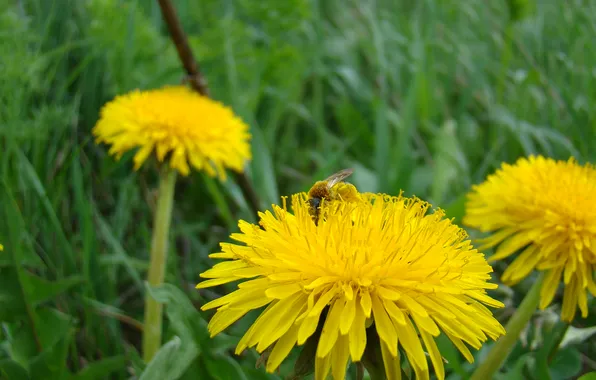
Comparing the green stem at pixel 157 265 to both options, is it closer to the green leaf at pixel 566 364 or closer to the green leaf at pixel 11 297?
the green leaf at pixel 11 297

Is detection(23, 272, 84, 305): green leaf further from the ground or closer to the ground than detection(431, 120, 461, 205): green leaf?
closer to the ground

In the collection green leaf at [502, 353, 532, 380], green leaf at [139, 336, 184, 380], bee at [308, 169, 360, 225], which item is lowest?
green leaf at [502, 353, 532, 380]

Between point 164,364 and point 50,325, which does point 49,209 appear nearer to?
point 50,325

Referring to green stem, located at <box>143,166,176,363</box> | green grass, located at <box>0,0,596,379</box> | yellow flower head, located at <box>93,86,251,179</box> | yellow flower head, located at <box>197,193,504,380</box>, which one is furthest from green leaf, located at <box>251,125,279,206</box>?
yellow flower head, located at <box>197,193,504,380</box>

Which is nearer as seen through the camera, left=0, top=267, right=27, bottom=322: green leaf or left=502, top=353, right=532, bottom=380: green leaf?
left=502, top=353, right=532, bottom=380: green leaf

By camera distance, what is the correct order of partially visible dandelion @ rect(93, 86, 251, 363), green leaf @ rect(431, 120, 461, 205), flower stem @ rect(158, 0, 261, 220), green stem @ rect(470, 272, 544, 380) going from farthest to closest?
green leaf @ rect(431, 120, 461, 205)
flower stem @ rect(158, 0, 261, 220)
partially visible dandelion @ rect(93, 86, 251, 363)
green stem @ rect(470, 272, 544, 380)

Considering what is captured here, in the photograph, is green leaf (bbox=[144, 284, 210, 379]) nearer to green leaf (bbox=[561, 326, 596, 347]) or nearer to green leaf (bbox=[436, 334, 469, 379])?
green leaf (bbox=[436, 334, 469, 379])

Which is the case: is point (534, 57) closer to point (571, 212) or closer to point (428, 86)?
point (428, 86)

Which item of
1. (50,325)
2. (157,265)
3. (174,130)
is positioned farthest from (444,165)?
(50,325)
